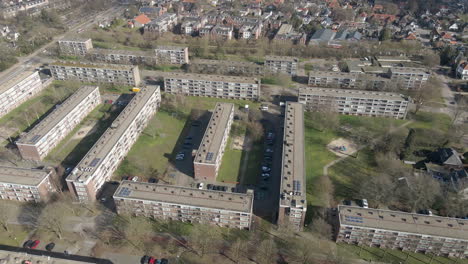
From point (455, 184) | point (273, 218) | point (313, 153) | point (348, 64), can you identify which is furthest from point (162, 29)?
point (455, 184)

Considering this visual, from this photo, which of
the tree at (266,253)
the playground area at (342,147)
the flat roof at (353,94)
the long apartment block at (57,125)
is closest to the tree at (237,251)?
the tree at (266,253)

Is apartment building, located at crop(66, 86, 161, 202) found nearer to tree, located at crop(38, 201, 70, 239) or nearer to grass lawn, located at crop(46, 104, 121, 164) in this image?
tree, located at crop(38, 201, 70, 239)

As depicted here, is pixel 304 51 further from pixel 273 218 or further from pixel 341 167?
pixel 273 218

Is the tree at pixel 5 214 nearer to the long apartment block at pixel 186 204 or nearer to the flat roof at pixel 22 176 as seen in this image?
the flat roof at pixel 22 176

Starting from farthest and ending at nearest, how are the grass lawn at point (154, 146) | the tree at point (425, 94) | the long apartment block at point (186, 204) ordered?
the tree at point (425, 94) → the grass lawn at point (154, 146) → the long apartment block at point (186, 204)

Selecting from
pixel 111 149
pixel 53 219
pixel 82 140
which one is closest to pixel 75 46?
pixel 82 140

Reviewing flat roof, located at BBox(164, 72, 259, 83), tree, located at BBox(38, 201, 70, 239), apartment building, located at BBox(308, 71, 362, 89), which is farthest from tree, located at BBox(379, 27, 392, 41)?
tree, located at BBox(38, 201, 70, 239)
